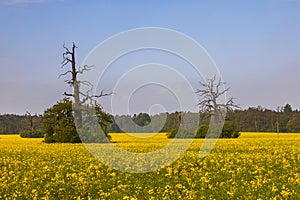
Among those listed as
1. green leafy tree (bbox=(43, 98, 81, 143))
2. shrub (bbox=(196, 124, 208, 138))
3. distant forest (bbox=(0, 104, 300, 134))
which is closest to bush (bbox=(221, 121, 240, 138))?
shrub (bbox=(196, 124, 208, 138))

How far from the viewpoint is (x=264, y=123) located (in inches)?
3617

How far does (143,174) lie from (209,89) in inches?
1590

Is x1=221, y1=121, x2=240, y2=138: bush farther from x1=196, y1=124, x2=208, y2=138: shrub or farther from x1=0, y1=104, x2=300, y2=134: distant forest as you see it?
x1=0, y1=104, x2=300, y2=134: distant forest

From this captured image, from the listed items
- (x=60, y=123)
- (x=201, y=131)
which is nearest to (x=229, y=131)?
(x=201, y=131)

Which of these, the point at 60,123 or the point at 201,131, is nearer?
the point at 60,123

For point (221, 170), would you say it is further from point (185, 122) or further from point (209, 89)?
point (209, 89)

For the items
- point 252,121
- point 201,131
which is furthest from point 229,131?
point 252,121

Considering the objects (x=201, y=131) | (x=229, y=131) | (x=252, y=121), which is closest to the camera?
(x=201, y=131)

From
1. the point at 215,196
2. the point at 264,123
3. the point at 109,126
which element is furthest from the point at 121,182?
the point at 264,123

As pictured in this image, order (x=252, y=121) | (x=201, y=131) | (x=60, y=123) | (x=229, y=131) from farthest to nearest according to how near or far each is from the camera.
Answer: (x=252, y=121) → (x=229, y=131) → (x=201, y=131) → (x=60, y=123)

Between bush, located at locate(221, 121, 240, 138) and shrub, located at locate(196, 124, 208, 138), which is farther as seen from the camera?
bush, located at locate(221, 121, 240, 138)

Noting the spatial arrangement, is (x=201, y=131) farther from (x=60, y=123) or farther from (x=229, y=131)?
(x=60, y=123)

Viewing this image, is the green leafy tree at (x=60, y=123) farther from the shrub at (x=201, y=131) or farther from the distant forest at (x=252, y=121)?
the distant forest at (x=252, y=121)

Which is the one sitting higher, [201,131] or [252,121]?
[252,121]
